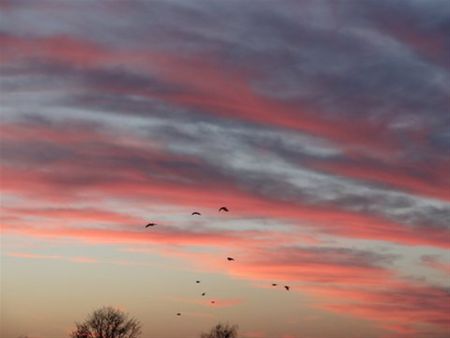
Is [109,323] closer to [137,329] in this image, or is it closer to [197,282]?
[137,329]

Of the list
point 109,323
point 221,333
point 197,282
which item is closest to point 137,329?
point 109,323

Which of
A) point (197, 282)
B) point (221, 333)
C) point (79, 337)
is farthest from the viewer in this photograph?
point (221, 333)

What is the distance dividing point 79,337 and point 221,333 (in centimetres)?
4243

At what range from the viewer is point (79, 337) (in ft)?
444

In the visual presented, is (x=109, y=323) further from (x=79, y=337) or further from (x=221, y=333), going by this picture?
(x=221, y=333)

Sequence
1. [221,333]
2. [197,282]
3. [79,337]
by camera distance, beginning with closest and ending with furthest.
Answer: [197,282], [79,337], [221,333]

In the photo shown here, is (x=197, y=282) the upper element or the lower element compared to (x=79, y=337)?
lower

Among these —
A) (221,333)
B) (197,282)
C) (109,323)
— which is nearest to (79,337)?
(109,323)

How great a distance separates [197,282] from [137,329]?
85.0 metres

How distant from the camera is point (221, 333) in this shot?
16550 centimetres

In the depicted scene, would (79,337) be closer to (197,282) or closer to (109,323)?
(109,323)

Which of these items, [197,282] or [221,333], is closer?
[197,282]

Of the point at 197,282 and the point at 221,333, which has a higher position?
the point at 221,333

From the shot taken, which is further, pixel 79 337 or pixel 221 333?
pixel 221 333
